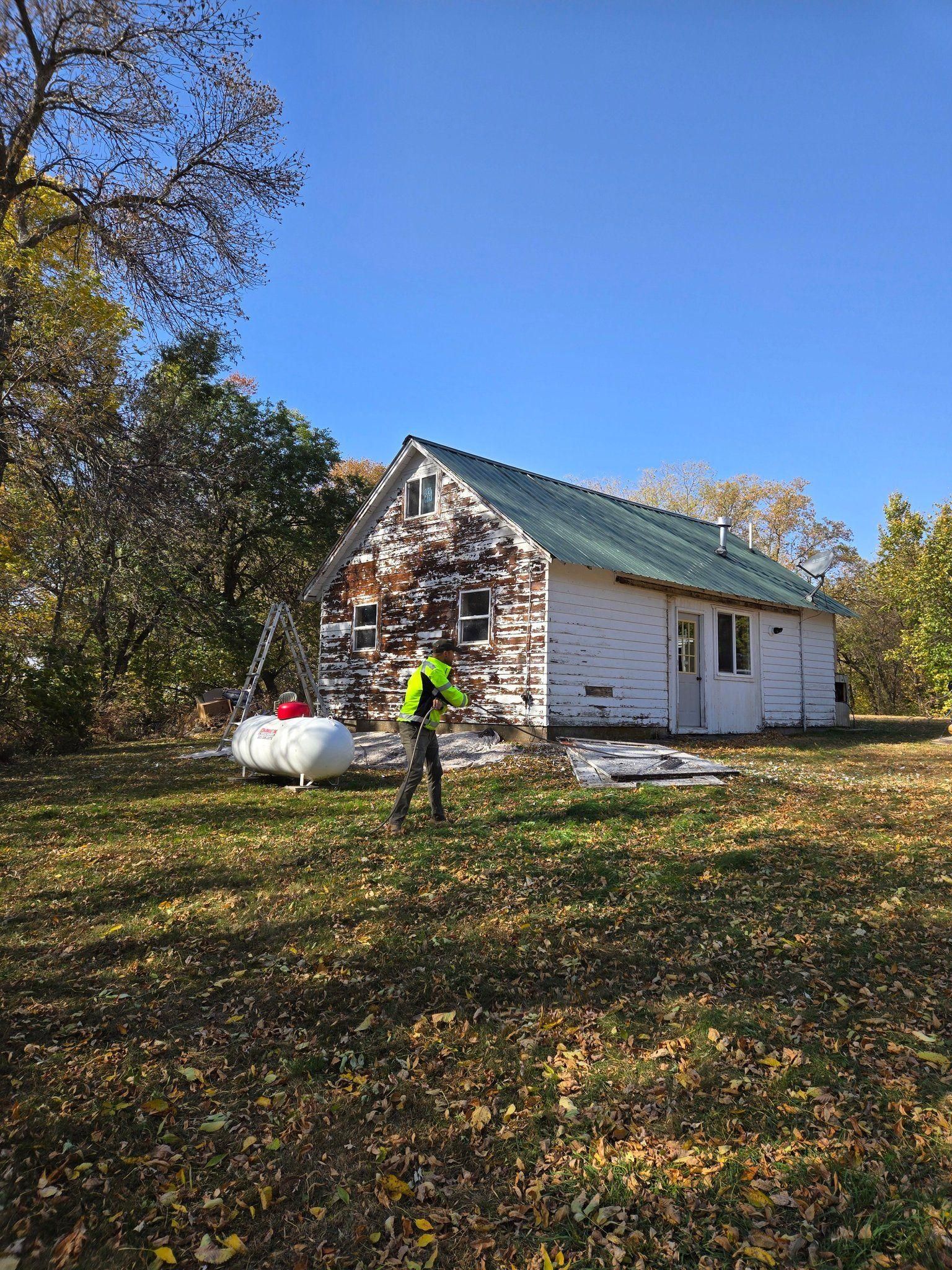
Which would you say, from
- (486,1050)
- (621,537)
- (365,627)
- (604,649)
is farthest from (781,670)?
(486,1050)

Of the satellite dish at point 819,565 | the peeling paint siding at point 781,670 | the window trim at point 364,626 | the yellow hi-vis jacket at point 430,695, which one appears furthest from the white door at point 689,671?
the yellow hi-vis jacket at point 430,695

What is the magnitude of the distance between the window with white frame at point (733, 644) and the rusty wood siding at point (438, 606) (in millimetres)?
6057

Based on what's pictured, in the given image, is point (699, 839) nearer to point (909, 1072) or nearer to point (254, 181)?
point (909, 1072)

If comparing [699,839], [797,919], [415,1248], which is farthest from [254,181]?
[415,1248]

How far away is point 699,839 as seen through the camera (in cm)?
792

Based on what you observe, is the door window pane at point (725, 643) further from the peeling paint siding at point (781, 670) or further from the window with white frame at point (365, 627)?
the window with white frame at point (365, 627)

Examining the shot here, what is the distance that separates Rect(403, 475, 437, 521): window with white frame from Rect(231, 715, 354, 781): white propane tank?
7720 millimetres

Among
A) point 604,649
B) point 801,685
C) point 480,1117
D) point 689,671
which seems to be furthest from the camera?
point 801,685

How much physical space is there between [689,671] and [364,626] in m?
8.53

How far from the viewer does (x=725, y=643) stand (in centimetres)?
1922

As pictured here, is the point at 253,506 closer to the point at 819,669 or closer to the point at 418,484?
the point at 418,484

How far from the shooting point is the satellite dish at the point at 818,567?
21.9 metres

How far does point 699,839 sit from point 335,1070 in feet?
16.2

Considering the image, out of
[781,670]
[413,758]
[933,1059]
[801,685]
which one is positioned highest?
[781,670]
